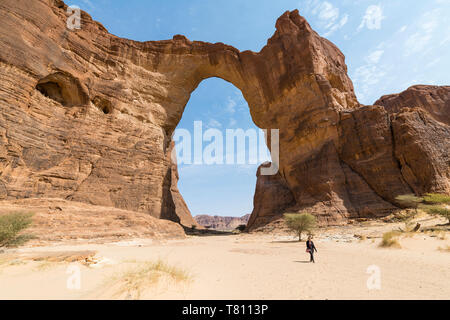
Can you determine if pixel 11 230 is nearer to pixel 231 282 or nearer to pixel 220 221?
pixel 231 282

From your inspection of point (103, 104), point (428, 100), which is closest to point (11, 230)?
point (103, 104)

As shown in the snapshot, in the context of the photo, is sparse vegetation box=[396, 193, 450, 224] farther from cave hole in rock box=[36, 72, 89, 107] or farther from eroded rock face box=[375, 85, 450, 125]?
eroded rock face box=[375, 85, 450, 125]

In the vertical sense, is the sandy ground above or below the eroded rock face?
below

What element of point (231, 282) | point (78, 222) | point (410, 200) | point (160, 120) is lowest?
point (231, 282)

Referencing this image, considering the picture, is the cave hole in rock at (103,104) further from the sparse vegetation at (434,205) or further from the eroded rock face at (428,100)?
the eroded rock face at (428,100)

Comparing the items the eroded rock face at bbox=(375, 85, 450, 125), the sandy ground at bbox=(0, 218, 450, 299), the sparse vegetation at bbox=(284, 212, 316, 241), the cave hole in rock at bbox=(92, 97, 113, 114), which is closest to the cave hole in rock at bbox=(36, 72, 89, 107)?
the cave hole in rock at bbox=(92, 97, 113, 114)

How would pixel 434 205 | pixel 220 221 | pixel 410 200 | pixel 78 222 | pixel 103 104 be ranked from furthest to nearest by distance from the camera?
pixel 220 221 → pixel 103 104 → pixel 410 200 → pixel 434 205 → pixel 78 222

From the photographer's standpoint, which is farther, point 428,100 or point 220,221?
point 220,221

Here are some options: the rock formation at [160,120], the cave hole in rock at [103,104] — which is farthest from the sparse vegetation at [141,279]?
the cave hole in rock at [103,104]
